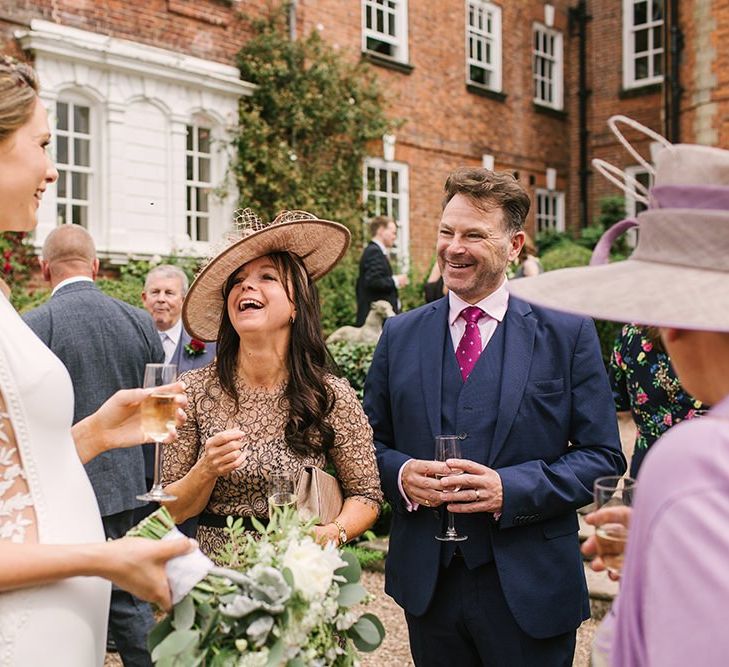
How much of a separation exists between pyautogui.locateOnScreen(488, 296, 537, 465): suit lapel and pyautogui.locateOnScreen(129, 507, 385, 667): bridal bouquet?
1.03m

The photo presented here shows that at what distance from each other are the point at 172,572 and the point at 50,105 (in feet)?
33.3

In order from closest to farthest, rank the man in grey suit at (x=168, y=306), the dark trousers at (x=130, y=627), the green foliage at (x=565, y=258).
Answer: the dark trousers at (x=130, y=627), the man in grey suit at (x=168, y=306), the green foliage at (x=565, y=258)

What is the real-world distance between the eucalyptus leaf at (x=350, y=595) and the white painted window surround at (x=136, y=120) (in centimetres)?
942

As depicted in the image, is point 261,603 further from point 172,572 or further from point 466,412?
point 466,412

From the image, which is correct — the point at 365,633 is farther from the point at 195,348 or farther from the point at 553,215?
the point at 553,215

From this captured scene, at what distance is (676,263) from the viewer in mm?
1383

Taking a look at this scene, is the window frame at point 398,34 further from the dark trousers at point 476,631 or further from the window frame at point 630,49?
the dark trousers at point 476,631

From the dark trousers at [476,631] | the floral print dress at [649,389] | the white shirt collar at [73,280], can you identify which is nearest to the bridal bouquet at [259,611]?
the dark trousers at [476,631]

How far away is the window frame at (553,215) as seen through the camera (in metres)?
19.5

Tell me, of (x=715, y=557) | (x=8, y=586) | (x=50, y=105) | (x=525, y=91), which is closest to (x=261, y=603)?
(x=8, y=586)

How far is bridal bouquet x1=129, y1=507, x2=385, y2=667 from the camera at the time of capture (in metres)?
1.83

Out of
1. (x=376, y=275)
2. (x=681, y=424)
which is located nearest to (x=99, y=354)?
(x=681, y=424)

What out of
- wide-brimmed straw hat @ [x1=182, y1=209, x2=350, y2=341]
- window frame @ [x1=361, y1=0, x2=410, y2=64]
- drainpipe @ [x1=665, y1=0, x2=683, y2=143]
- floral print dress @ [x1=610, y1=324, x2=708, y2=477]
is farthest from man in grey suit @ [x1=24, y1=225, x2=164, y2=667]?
drainpipe @ [x1=665, y1=0, x2=683, y2=143]

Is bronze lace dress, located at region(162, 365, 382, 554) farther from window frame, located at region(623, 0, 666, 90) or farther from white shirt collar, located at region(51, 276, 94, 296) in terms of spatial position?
window frame, located at region(623, 0, 666, 90)
